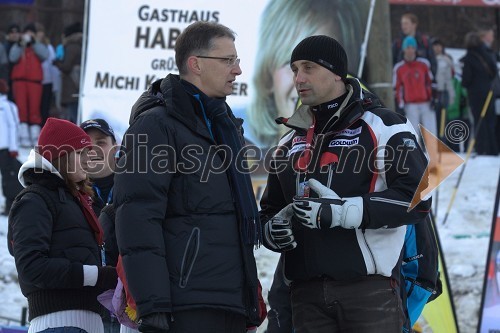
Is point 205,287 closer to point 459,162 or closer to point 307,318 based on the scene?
point 307,318

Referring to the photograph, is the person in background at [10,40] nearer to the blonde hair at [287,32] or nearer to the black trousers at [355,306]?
the blonde hair at [287,32]

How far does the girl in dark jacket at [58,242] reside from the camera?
134 inches

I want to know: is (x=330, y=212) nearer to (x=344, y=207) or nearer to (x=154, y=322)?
(x=344, y=207)

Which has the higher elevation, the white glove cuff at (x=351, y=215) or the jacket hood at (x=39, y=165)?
the white glove cuff at (x=351, y=215)

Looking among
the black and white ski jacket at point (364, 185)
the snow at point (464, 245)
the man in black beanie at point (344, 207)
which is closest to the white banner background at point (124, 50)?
the snow at point (464, 245)

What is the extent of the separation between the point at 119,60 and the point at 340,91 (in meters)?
2.85

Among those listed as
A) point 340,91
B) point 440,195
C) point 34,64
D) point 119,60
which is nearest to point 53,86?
point 34,64

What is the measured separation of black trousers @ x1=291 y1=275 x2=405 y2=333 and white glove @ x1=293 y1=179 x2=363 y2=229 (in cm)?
26

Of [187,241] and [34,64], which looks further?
[34,64]

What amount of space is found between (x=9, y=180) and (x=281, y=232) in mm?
3985

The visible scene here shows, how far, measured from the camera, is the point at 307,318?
3.54 metres

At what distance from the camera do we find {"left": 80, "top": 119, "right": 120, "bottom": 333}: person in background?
3.96 metres

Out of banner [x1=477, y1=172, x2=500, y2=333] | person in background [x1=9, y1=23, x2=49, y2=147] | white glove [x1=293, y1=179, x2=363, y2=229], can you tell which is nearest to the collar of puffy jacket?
white glove [x1=293, y1=179, x2=363, y2=229]

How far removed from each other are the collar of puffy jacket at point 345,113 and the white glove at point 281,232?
359mm
